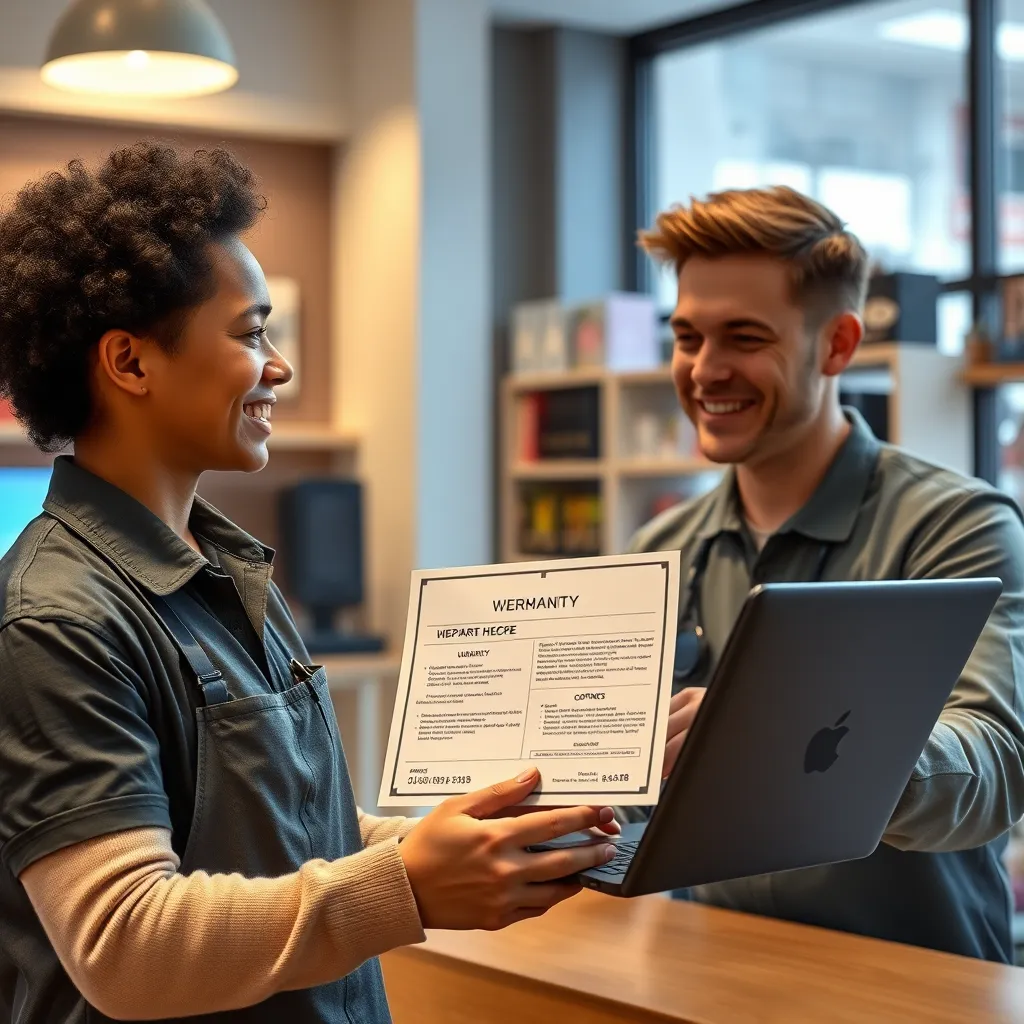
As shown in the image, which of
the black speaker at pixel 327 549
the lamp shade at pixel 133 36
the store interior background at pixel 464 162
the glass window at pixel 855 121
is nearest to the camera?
the lamp shade at pixel 133 36

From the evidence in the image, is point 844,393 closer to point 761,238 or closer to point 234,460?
point 761,238

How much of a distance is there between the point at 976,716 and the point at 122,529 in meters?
1.04

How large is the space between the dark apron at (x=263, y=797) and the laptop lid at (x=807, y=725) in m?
0.31

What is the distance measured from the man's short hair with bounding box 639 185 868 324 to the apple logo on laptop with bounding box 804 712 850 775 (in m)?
0.93

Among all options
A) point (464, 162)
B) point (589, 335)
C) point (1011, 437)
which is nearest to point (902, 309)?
point (1011, 437)

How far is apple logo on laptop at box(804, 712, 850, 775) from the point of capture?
1.36 metres

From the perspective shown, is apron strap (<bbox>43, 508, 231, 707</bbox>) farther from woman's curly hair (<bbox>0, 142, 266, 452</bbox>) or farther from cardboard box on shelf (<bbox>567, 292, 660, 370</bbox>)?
cardboard box on shelf (<bbox>567, 292, 660, 370</bbox>)

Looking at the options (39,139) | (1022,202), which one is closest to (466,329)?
(39,139)

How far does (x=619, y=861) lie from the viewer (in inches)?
55.0

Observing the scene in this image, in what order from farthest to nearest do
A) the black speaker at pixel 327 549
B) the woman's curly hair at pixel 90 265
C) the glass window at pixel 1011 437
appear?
the black speaker at pixel 327 549 < the glass window at pixel 1011 437 < the woman's curly hair at pixel 90 265

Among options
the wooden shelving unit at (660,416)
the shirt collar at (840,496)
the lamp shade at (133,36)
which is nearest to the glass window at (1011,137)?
the wooden shelving unit at (660,416)

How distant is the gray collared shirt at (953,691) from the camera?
5.82ft

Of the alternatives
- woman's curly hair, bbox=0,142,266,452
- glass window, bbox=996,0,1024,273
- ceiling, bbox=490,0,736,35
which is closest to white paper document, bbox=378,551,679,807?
woman's curly hair, bbox=0,142,266,452

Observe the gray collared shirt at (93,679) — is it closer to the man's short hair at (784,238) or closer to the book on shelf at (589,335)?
the man's short hair at (784,238)
